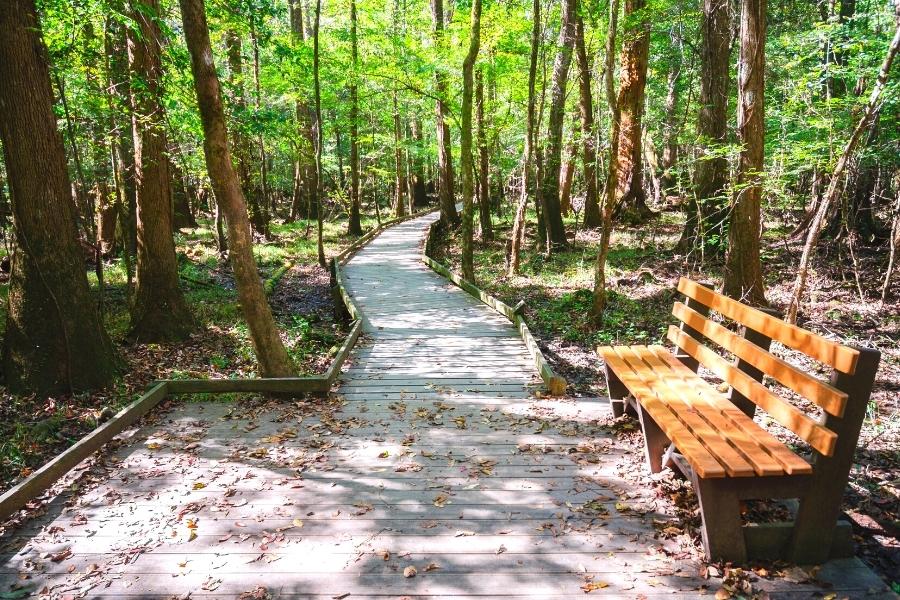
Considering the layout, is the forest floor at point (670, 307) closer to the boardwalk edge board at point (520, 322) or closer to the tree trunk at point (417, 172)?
the boardwalk edge board at point (520, 322)

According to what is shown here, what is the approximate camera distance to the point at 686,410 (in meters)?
3.67

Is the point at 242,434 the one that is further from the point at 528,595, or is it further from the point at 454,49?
the point at 454,49

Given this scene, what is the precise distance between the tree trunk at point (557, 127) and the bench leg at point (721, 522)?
40.1 feet

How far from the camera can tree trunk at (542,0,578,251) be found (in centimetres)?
1405

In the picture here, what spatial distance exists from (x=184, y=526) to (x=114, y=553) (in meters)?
0.40

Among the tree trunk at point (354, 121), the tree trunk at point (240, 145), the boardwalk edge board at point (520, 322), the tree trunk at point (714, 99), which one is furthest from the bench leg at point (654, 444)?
the tree trunk at point (240, 145)

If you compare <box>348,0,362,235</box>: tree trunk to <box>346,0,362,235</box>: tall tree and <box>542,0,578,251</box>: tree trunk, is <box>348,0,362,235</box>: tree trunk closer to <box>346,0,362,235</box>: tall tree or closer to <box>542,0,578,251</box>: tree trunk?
<box>346,0,362,235</box>: tall tree

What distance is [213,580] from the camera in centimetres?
309

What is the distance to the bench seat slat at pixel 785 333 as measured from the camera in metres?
2.72

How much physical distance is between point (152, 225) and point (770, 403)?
846 centimetres

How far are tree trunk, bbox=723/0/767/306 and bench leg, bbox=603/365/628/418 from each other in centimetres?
378

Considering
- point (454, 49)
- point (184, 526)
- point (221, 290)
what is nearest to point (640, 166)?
point (454, 49)

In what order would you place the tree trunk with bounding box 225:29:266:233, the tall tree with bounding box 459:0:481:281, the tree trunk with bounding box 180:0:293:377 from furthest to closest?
the tree trunk with bounding box 225:29:266:233 < the tall tree with bounding box 459:0:481:281 < the tree trunk with bounding box 180:0:293:377

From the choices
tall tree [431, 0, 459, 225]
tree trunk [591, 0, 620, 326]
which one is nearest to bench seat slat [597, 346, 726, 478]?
tree trunk [591, 0, 620, 326]
